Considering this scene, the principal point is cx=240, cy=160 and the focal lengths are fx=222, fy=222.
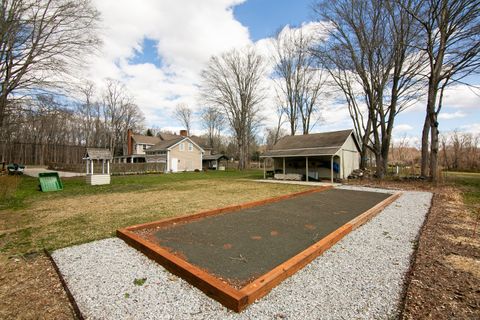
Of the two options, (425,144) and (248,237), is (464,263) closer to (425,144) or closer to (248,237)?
(248,237)

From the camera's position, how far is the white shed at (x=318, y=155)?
17.0 meters

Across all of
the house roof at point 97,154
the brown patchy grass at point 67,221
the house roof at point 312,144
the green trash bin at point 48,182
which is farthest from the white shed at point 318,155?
the green trash bin at point 48,182

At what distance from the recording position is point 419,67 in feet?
51.3

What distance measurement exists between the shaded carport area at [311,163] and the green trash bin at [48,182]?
15083mm

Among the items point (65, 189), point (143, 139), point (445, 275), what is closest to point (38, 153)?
point (143, 139)

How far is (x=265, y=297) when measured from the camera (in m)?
2.56

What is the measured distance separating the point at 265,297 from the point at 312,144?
17.8 meters

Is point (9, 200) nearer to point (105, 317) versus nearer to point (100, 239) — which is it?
point (100, 239)

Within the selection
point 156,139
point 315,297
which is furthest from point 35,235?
point 156,139

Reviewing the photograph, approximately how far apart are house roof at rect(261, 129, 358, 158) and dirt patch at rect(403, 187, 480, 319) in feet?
37.6

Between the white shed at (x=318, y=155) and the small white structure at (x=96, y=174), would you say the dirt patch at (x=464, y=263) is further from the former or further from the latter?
the small white structure at (x=96, y=174)

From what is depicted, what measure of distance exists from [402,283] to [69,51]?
17.5 m

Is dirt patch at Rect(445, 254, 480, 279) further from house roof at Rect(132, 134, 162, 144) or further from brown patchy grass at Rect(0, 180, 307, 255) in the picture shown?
house roof at Rect(132, 134, 162, 144)

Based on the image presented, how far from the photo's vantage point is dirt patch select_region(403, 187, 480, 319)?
7.47 feet
